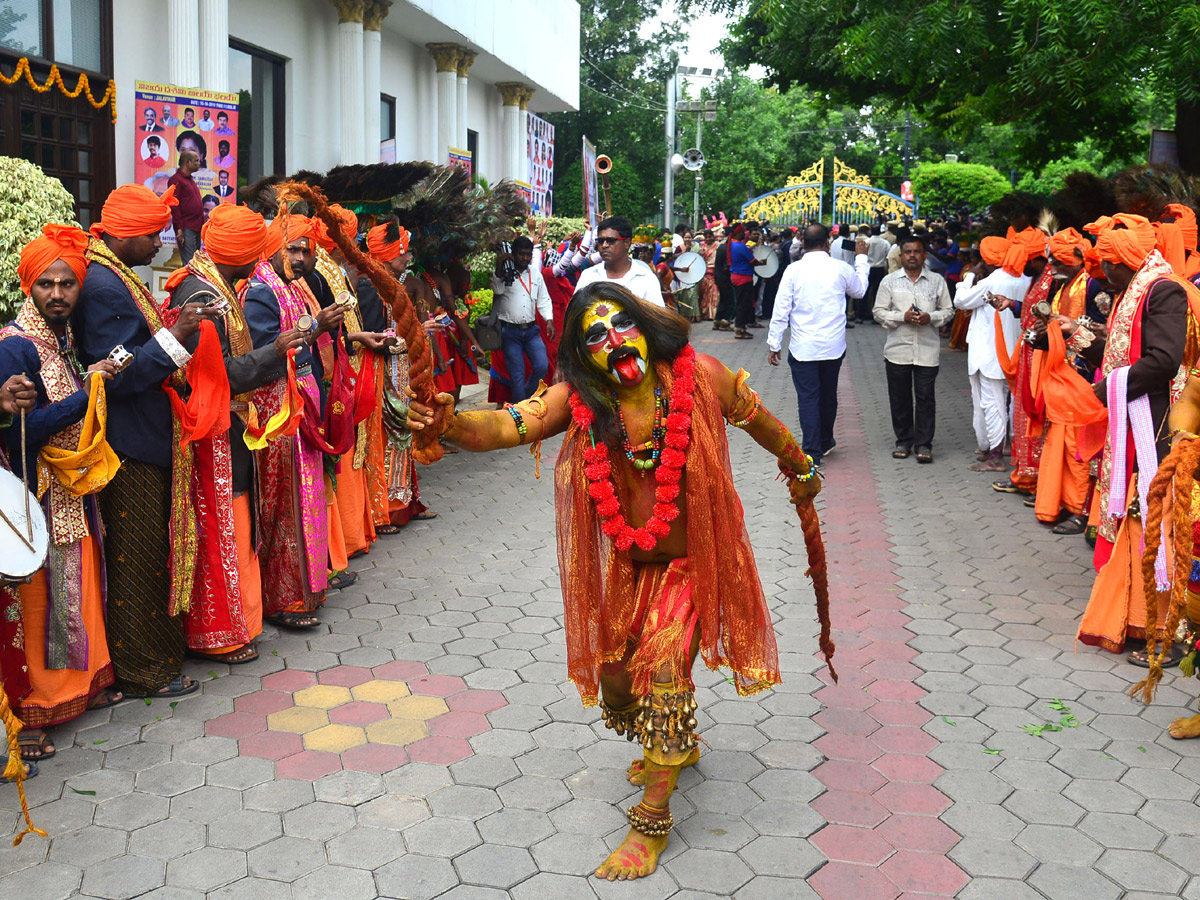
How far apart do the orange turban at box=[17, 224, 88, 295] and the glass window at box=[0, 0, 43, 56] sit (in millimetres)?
7366

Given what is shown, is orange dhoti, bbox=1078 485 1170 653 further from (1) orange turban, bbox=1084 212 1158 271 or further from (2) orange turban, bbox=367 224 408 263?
(2) orange turban, bbox=367 224 408 263

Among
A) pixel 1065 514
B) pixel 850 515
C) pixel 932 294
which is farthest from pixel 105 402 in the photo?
pixel 932 294

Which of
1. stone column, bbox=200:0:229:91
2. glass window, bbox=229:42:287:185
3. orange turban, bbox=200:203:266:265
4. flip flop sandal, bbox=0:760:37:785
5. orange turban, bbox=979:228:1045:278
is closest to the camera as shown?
flip flop sandal, bbox=0:760:37:785

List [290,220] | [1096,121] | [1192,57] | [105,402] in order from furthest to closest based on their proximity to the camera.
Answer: [1096,121] < [1192,57] < [290,220] < [105,402]

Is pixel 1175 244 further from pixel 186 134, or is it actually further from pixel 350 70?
pixel 350 70

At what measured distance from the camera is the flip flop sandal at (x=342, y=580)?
649cm

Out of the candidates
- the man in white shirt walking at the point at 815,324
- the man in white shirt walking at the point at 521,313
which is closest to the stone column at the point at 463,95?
the man in white shirt walking at the point at 521,313

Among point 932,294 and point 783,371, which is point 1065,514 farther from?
point 783,371

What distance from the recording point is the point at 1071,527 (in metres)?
7.76

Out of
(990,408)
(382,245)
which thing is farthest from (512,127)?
(382,245)

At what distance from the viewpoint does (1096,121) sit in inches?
542

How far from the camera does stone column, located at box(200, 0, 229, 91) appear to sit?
12.2 metres

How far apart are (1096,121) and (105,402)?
512 inches

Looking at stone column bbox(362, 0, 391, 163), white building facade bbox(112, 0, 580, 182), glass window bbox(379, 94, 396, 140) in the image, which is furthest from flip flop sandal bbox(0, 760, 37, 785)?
glass window bbox(379, 94, 396, 140)
